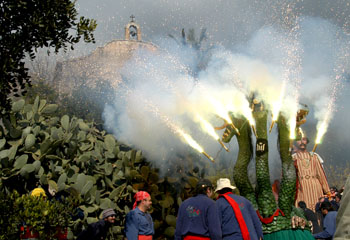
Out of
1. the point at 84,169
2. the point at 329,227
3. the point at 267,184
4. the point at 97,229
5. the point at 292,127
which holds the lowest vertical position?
the point at 329,227

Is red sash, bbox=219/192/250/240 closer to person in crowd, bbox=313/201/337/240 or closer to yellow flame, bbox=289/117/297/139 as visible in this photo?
yellow flame, bbox=289/117/297/139

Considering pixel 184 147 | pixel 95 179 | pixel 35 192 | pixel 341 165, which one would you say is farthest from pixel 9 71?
pixel 341 165

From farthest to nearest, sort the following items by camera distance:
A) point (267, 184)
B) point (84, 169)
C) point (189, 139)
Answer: point (189, 139)
point (84, 169)
point (267, 184)

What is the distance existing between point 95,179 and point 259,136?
3.19 m

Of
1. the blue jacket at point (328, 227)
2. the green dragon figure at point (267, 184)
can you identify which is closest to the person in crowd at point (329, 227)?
the blue jacket at point (328, 227)

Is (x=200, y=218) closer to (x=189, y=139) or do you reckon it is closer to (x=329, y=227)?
(x=329, y=227)

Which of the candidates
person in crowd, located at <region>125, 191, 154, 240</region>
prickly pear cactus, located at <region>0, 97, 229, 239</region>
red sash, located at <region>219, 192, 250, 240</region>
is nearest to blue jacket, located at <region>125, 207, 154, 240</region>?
person in crowd, located at <region>125, 191, 154, 240</region>

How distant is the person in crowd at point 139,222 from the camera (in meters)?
6.24

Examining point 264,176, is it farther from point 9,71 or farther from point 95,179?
point 9,71

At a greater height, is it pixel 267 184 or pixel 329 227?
pixel 267 184

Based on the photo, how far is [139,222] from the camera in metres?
6.27

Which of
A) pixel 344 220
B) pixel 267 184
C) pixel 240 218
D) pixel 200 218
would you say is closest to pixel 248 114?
pixel 267 184

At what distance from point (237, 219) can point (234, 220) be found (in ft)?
0.13

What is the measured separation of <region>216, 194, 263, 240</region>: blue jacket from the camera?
5.16 meters
